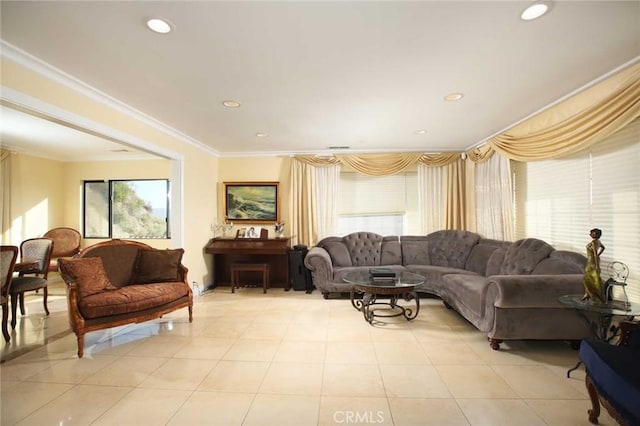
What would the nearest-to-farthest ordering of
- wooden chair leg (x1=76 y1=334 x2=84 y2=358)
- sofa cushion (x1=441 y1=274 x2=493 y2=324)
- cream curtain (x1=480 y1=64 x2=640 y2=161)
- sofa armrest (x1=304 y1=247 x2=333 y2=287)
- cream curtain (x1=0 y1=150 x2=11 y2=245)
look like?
1. cream curtain (x1=480 y1=64 x2=640 y2=161)
2. wooden chair leg (x1=76 y1=334 x2=84 y2=358)
3. sofa cushion (x1=441 y1=274 x2=493 y2=324)
4. sofa armrest (x1=304 y1=247 x2=333 y2=287)
5. cream curtain (x1=0 y1=150 x2=11 y2=245)

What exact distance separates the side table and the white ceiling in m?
1.91

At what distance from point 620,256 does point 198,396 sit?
3759 millimetres

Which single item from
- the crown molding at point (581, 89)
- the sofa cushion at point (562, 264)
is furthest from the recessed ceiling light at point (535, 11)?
the sofa cushion at point (562, 264)

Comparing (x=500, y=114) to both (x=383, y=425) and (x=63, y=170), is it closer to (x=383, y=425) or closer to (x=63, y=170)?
(x=383, y=425)

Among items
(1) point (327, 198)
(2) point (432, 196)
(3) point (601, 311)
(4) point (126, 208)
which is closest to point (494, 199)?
(2) point (432, 196)

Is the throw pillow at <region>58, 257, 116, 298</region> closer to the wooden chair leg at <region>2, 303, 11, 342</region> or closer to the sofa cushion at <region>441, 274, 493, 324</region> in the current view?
the wooden chair leg at <region>2, 303, 11, 342</region>

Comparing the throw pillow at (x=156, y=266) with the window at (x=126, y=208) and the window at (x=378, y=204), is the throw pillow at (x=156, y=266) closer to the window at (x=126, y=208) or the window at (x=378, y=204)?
the window at (x=126, y=208)

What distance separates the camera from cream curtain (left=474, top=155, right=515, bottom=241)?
4031 millimetres

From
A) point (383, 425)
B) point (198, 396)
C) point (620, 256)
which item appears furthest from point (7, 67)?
point (620, 256)

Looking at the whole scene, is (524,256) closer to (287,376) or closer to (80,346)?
(287,376)

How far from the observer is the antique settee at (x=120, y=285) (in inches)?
108

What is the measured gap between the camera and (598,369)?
1661mm

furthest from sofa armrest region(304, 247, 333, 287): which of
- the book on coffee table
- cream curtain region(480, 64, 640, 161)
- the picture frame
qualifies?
cream curtain region(480, 64, 640, 161)

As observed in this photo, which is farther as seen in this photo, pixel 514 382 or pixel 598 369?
pixel 514 382
